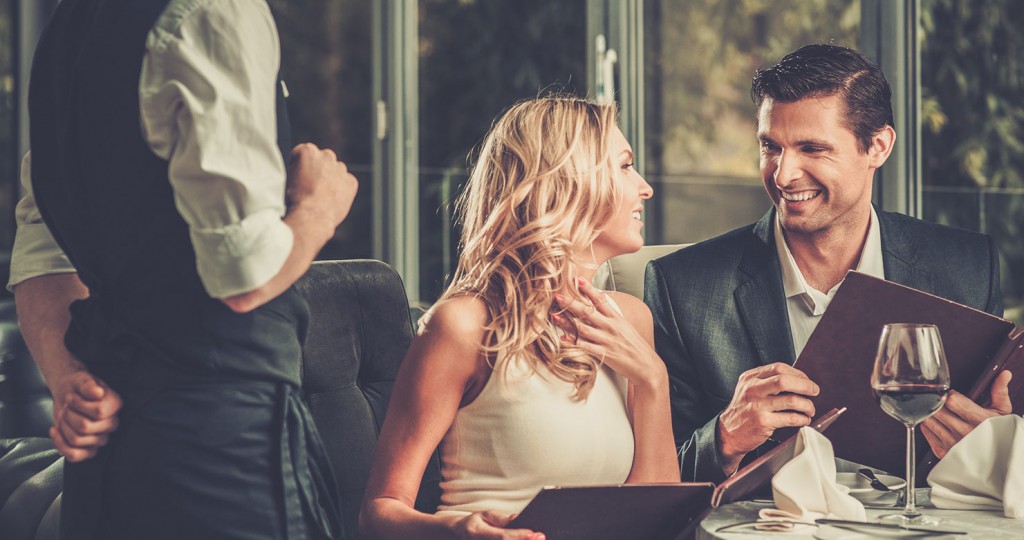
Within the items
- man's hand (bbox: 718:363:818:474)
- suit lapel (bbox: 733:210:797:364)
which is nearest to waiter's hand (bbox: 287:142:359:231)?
man's hand (bbox: 718:363:818:474)

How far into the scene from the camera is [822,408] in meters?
1.56

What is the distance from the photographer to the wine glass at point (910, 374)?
4.37 ft

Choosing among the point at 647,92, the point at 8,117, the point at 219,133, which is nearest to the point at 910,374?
the point at 219,133

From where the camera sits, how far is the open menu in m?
1.23

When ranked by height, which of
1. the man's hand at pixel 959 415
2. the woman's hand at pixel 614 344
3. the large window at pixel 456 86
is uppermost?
the large window at pixel 456 86

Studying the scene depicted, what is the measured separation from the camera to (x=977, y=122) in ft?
9.16

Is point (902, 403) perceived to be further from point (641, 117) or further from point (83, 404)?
point (641, 117)

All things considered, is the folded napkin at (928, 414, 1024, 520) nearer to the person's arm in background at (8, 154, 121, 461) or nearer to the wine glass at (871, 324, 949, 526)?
the wine glass at (871, 324, 949, 526)

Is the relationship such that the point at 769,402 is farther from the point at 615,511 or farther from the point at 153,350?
the point at 153,350

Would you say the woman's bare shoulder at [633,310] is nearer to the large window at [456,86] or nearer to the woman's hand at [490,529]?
the woman's hand at [490,529]

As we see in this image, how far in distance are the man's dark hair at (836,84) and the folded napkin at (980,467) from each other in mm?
810

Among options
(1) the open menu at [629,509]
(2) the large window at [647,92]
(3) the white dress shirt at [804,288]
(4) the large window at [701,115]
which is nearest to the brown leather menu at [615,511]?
(1) the open menu at [629,509]

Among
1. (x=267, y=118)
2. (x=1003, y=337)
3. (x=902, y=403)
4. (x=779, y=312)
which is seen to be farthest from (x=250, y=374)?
(x=779, y=312)

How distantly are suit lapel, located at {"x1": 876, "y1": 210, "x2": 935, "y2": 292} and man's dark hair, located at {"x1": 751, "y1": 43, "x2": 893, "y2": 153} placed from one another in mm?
169
